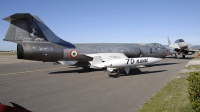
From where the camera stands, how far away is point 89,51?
54.4 ft

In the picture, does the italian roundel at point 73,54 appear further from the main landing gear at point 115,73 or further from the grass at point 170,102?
the grass at point 170,102

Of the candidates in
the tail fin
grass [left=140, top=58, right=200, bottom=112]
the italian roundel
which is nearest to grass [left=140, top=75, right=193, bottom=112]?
grass [left=140, top=58, right=200, bottom=112]

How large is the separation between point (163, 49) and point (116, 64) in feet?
34.0

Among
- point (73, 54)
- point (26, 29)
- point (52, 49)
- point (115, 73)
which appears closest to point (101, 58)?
point (115, 73)

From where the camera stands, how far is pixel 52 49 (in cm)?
1457

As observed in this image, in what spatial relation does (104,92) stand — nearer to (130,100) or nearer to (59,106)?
(130,100)

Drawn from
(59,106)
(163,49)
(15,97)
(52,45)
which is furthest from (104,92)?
(163,49)

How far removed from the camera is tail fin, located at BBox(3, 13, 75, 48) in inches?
517

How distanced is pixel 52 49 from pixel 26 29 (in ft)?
8.38

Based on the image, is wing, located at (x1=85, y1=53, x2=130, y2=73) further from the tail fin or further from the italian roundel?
the tail fin

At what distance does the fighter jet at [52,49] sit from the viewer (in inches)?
524

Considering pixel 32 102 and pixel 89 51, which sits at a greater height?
pixel 89 51

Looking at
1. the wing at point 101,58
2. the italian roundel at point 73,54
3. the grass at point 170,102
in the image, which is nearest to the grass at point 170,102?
the grass at point 170,102

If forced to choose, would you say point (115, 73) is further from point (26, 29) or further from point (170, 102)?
point (26, 29)
